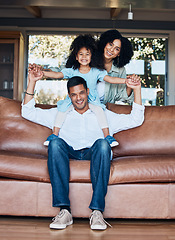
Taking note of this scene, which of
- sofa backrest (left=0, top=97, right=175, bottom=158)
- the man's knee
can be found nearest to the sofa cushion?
the man's knee

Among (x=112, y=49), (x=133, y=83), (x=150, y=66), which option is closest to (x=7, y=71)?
(x=150, y=66)

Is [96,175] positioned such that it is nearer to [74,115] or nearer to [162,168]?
[162,168]

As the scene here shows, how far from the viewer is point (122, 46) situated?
11.3 ft

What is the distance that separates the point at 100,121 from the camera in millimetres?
2734

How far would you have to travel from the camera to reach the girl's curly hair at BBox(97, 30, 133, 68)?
3.26 m

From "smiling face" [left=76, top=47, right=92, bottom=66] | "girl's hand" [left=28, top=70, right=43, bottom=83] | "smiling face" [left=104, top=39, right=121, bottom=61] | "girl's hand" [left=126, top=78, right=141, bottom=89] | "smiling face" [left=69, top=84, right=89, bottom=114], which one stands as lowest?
"smiling face" [left=69, top=84, right=89, bottom=114]

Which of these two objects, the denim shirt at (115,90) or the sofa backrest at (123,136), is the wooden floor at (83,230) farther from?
the denim shirt at (115,90)

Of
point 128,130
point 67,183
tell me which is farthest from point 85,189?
point 128,130

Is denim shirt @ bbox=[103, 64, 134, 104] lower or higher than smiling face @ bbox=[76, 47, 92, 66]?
lower

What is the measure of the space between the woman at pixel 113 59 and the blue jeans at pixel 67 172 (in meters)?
1.09

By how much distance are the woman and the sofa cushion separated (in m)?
1.11

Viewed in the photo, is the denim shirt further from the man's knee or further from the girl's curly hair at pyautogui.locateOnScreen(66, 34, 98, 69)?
the man's knee

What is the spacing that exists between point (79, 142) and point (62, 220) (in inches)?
27.9

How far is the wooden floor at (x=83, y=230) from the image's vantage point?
1.96 metres
